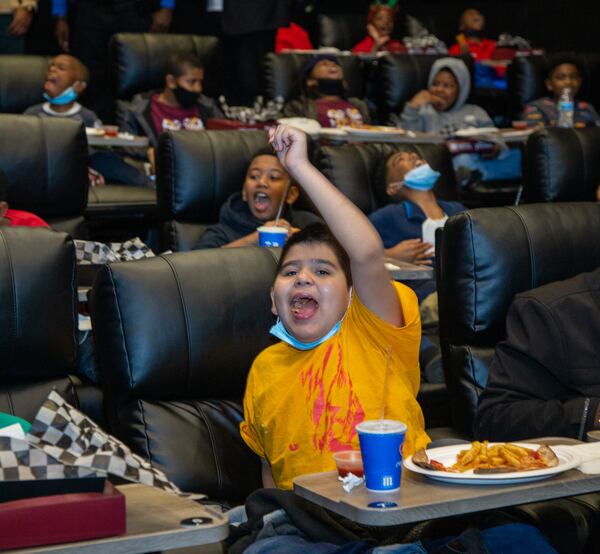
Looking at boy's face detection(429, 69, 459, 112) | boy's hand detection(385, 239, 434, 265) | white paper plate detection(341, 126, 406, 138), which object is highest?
boy's face detection(429, 69, 459, 112)

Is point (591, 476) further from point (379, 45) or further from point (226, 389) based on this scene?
point (379, 45)

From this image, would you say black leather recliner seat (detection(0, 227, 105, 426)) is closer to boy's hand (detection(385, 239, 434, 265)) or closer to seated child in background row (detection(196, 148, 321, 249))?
seated child in background row (detection(196, 148, 321, 249))

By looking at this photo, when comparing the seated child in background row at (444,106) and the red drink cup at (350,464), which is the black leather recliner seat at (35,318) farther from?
the seated child in background row at (444,106)

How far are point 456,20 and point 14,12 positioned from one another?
4.08m

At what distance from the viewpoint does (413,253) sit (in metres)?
4.32

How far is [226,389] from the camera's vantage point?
2.79 m

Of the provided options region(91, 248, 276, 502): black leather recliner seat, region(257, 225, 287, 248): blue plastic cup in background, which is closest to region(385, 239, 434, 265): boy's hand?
region(257, 225, 287, 248): blue plastic cup in background

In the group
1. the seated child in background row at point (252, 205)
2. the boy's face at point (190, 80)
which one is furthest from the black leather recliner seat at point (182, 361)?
the boy's face at point (190, 80)

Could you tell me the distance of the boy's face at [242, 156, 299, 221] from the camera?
14.1 feet

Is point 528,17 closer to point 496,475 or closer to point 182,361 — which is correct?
point 182,361

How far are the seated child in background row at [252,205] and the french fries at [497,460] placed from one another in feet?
7.65

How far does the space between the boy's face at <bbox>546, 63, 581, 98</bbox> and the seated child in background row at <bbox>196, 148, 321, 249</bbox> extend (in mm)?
3826


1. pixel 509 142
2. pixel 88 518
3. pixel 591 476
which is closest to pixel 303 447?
pixel 591 476

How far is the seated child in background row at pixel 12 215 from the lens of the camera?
3.77 metres
